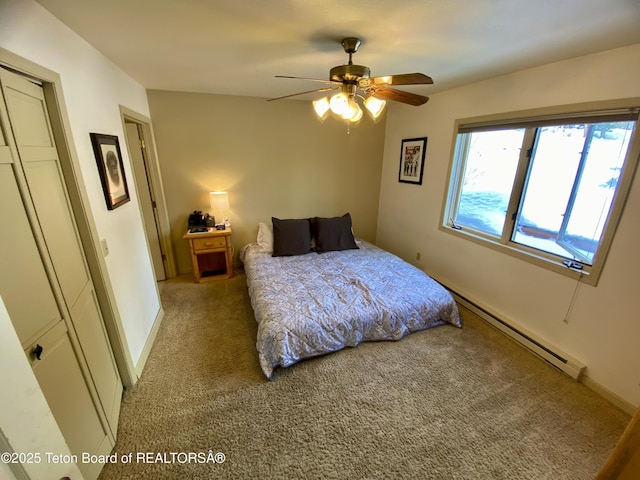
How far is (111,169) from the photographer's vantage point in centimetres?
183

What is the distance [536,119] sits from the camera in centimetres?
212

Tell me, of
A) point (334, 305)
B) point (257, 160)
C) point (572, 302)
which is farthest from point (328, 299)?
point (257, 160)

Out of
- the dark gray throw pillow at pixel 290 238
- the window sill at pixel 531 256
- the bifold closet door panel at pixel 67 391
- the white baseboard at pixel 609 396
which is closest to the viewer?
the bifold closet door panel at pixel 67 391

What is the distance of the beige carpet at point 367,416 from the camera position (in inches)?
55.9

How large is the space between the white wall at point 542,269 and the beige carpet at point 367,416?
12.0 inches

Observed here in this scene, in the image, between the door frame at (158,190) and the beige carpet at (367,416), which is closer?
the beige carpet at (367,416)

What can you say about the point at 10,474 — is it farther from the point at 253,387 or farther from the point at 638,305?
the point at 638,305

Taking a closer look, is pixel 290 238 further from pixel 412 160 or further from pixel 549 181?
pixel 549 181

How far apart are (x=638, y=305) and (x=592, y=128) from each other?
125 centimetres

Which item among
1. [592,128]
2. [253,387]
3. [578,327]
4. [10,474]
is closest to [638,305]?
[578,327]

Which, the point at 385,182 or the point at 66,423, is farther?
the point at 385,182

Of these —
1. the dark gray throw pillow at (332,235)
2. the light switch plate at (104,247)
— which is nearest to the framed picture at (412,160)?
the dark gray throw pillow at (332,235)

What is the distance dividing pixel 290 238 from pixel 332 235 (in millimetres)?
564

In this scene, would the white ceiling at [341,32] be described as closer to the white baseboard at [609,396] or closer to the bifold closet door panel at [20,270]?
the bifold closet door panel at [20,270]
